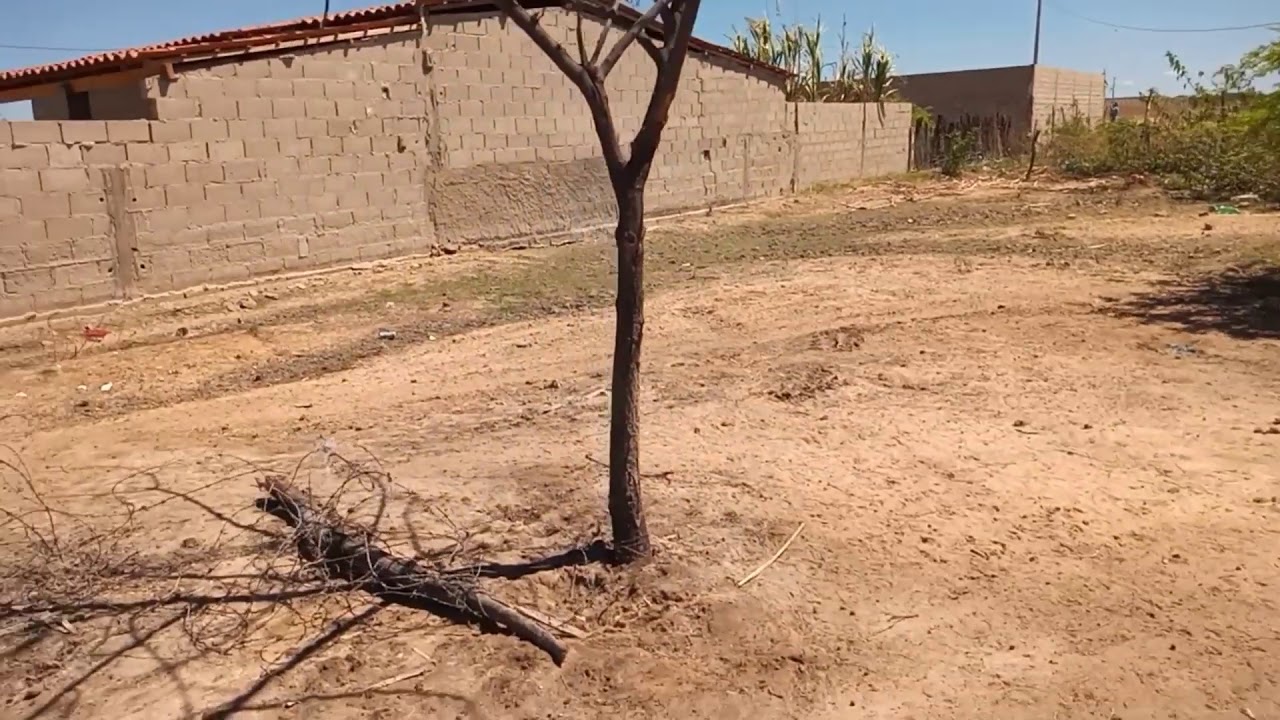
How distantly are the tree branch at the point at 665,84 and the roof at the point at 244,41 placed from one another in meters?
5.95

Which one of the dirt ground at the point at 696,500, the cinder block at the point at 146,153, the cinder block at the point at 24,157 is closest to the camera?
the dirt ground at the point at 696,500

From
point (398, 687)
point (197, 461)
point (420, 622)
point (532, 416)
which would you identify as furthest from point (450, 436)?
point (398, 687)

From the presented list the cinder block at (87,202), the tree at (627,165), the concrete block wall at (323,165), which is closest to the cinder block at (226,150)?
the concrete block wall at (323,165)

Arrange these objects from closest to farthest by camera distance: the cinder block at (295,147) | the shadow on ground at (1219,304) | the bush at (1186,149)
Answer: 1. the shadow on ground at (1219,304)
2. the cinder block at (295,147)
3. the bush at (1186,149)

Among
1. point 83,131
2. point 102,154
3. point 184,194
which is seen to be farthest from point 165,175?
point 83,131

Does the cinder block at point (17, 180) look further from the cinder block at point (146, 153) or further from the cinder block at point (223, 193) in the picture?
the cinder block at point (223, 193)

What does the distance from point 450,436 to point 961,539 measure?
9.39ft

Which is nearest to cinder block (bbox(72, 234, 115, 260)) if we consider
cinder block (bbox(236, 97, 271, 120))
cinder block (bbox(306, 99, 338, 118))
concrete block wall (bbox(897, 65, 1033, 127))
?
cinder block (bbox(236, 97, 271, 120))

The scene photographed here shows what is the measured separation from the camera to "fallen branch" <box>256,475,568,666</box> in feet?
11.3

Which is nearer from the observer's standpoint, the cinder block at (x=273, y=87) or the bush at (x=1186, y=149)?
the cinder block at (x=273, y=87)

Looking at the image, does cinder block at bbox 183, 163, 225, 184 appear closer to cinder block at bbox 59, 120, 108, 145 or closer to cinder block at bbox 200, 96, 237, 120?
cinder block at bbox 200, 96, 237, 120

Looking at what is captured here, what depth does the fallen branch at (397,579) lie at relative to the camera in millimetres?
3445

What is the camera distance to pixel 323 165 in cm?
1073

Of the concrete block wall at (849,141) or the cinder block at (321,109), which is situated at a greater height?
the cinder block at (321,109)
